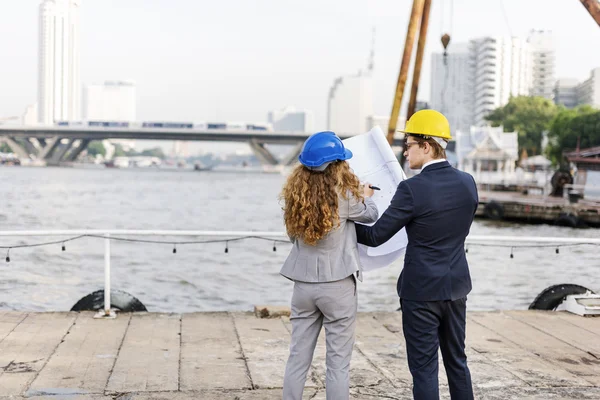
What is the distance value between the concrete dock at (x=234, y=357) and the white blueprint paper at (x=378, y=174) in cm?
106

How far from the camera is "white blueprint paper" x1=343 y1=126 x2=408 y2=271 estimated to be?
481cm

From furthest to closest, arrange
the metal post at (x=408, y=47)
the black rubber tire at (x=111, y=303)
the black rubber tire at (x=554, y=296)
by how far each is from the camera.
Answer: the metal post at (x=408, y=47) < the black rubber tire at (x=554, y=296) < the black rubber tire at (x=111, y=303)

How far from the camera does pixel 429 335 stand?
4.24 metres

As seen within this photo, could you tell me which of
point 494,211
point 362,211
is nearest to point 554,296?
point 362,211

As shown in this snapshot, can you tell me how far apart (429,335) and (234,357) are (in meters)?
2.52

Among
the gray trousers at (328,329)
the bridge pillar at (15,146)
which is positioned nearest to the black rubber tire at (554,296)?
the gray trousers at (328,329)

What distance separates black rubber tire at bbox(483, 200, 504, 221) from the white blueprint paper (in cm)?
3965

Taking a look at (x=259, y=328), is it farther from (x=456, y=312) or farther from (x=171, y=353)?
(x=456, y=312)

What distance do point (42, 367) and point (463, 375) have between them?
10.1ft

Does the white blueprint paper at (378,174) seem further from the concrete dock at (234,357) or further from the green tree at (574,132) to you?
the green tree at (574,132)

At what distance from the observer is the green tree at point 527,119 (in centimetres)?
11312

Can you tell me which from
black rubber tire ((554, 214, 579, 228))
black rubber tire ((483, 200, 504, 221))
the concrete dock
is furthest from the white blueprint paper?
black rubber tire ((483, 200, 504, 221))

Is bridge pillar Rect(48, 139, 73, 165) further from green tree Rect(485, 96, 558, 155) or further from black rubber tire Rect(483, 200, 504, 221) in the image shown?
black rubber tire Rect(483, 200, 504, 221)

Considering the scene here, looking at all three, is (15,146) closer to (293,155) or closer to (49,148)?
(49,148)
